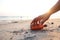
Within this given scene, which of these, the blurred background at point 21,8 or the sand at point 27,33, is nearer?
the sand at point 27,33

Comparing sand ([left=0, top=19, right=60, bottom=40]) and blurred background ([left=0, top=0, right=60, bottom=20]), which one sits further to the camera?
blurred background ([left=0, top=0, right=60, bottom=20])

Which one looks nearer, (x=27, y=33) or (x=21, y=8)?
(x=27, y=33)

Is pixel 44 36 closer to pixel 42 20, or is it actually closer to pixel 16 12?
pixel 42 20

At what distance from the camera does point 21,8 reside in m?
1.82

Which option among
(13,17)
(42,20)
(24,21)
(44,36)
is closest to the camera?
(44,36)

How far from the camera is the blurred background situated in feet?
5.89

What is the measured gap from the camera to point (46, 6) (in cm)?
177

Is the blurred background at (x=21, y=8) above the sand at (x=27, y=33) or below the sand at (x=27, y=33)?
above

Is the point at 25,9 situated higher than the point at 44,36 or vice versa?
the point at 25,9

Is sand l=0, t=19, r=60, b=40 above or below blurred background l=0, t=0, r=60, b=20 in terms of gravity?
below

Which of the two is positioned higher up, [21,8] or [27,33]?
[21,8]

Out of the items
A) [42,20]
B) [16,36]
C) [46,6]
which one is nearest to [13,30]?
[16,36]

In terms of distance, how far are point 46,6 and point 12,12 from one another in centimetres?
42

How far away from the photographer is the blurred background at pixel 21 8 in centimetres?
179
